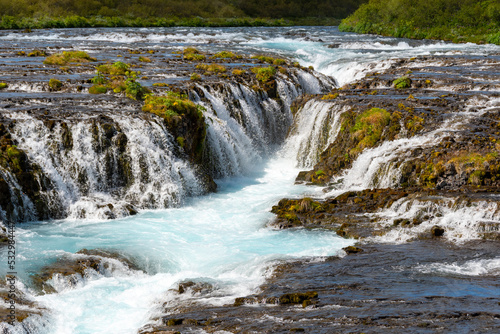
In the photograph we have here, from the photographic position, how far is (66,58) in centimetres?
4016

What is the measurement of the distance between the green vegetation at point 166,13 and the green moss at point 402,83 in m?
74.3

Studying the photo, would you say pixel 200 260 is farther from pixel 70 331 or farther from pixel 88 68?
pixel 88 68

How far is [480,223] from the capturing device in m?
17.4

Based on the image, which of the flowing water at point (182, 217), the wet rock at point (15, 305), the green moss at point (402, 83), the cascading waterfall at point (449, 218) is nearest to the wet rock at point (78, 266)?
the flowing water at point (182, 217)

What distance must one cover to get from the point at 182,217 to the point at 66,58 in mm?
23642

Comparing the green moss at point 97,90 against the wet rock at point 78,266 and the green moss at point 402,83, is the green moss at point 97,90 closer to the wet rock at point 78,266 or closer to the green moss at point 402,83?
the wet rock at point 78,266

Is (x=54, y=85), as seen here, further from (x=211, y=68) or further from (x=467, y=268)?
(x=467, y=268)

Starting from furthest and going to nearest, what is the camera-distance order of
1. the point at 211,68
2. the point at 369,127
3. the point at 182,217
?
the point at 211,68
the point at 369,127
the point at 182,217

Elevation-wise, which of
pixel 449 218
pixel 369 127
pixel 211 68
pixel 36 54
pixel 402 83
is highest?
pixel 36 54

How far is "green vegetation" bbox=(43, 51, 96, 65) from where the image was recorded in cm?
3884

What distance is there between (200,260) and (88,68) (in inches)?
925

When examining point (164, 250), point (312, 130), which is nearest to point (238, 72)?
point (312, 130)

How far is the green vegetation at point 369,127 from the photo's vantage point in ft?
82.4

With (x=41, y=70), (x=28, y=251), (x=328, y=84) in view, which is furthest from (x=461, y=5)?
(x=28, y=251)
